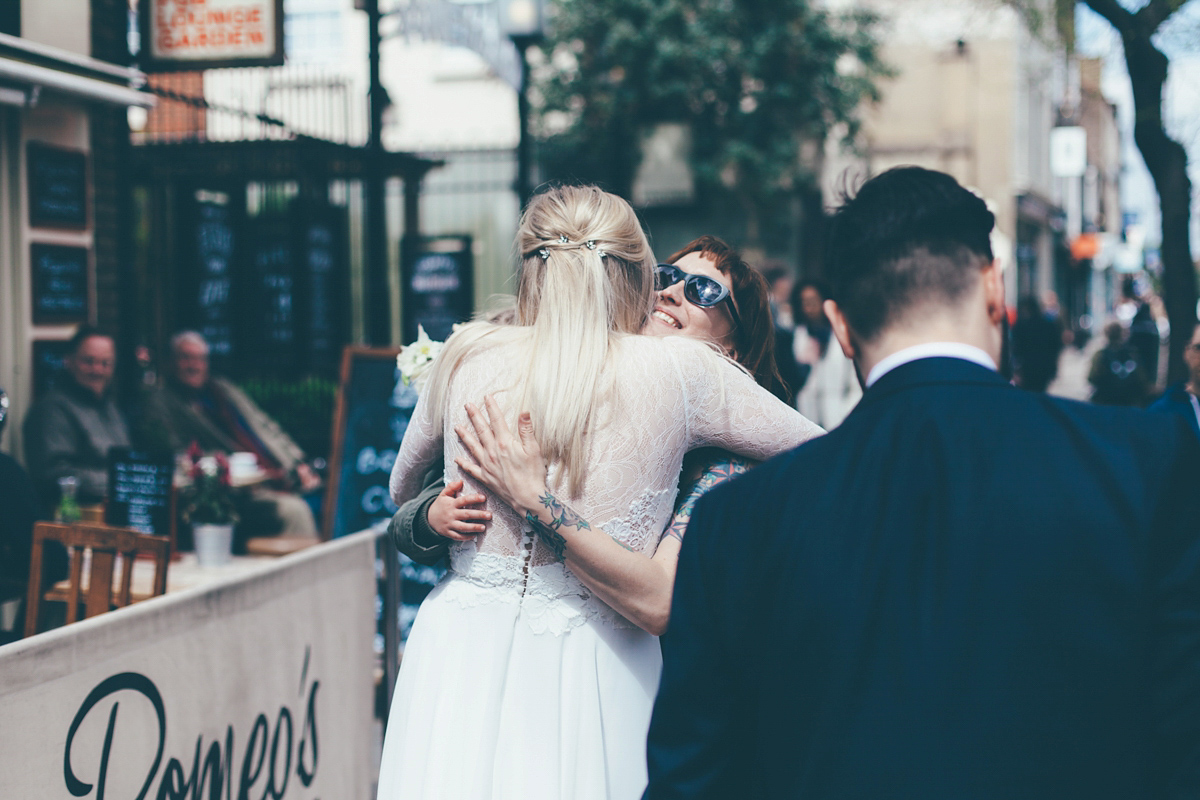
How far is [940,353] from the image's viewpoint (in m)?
A: 1.22

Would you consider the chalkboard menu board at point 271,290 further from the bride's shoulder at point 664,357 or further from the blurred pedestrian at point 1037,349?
the blurred pedestrian at point 1037,349

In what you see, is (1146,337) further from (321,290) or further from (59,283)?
(59,283)

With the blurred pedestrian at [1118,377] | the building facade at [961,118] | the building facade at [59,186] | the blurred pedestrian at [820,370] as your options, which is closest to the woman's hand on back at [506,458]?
the building facade at [59,186]

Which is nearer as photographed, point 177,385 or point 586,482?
point 586,482

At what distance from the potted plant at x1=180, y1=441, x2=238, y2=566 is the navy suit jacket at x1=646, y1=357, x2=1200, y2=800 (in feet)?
11.5

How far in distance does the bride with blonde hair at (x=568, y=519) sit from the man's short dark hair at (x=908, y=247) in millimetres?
581

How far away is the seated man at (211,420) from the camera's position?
6.26 m

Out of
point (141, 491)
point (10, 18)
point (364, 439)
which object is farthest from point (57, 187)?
point (364, 439)

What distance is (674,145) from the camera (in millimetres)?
17531

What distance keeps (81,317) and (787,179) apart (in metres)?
13.1

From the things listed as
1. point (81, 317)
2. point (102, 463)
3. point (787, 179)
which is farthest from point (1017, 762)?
point (787, 179)

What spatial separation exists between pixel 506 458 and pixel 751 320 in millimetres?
696

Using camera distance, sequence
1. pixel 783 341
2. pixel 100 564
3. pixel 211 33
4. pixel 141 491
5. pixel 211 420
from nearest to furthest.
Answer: pixel 100 564
pixel 141 491
pixel 211 33
pixel 211 420
pixel 783 341

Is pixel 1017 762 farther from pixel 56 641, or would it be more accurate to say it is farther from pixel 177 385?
pixel 177 385
